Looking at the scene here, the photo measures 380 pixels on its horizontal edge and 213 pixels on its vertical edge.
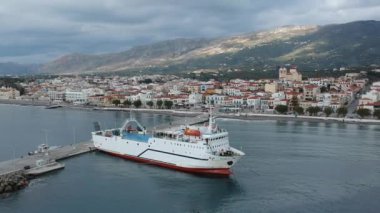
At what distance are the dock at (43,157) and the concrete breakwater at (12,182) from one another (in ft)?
2.21

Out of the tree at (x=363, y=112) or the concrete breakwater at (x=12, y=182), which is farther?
the tree at (x=363, y=112)

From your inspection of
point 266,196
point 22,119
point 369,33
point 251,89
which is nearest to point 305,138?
point 266,196

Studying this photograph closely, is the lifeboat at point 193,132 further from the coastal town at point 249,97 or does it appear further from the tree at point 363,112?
the tree at point 363,112

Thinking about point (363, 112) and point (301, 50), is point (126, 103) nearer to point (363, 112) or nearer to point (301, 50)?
point (363, 112)

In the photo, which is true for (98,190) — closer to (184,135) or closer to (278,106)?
(184,135)

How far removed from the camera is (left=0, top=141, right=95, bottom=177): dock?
24391 mm

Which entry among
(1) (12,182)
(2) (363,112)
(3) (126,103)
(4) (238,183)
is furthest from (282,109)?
(1) (12,182)

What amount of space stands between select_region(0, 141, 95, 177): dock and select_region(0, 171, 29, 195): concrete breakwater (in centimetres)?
67

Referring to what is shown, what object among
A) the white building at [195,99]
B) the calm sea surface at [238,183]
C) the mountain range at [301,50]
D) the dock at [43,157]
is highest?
the mountain range at [301,50]

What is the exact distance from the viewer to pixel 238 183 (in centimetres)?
2334

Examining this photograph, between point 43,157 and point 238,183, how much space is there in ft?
36.9

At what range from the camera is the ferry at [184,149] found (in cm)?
2466

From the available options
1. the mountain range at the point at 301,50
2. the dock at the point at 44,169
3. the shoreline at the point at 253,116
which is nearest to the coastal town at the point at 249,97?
the shoreline at the point at 253,116

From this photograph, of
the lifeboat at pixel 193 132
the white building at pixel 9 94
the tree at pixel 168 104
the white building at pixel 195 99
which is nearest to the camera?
the lifeboat at pixel 193 132
